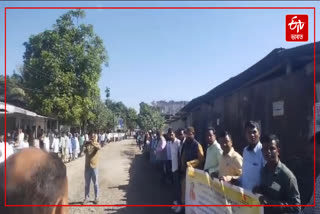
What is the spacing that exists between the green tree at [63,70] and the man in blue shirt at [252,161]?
21.7 m

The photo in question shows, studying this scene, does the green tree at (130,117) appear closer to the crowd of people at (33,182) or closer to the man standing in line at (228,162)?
the man standing in line at (228,162)

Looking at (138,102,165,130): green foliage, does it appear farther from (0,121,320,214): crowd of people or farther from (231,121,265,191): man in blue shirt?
(231,121,265,191): man in blue shirt

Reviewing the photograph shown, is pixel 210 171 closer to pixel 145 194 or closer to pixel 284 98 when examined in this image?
pixel 284 98

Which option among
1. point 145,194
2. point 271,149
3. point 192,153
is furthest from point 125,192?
point 271,149

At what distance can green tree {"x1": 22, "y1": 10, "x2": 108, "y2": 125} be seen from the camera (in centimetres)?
2609

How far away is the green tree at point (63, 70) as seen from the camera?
85.6ft

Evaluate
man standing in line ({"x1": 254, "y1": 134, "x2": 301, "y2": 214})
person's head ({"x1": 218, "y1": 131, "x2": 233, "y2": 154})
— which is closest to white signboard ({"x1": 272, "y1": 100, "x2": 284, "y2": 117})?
person's head ({"x1": 218, "y1": 131, "x2": 233, "y2": 154})

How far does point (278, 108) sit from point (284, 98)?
33 cm

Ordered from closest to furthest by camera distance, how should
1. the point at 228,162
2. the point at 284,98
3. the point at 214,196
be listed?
1. the point at 214,196
2. the point at 228,162
3. the point at 284,98

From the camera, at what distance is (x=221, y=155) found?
688 cm

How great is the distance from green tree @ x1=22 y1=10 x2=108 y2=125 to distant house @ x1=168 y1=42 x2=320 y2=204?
17.5 metres

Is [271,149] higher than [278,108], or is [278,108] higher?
[278,108]

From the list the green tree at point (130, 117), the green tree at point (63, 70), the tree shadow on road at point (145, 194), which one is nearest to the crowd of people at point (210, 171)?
the tree shadow on road at point (145, 194)

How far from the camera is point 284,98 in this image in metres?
7.13
